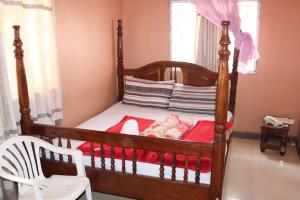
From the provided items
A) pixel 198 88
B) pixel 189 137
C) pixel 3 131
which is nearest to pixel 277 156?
pixel 198 88

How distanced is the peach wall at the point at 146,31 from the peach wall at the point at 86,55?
22 cm

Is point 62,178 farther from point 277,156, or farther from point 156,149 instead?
point 277,156

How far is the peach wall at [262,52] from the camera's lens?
3600 mm

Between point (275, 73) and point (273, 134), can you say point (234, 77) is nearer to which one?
point (275, 73)

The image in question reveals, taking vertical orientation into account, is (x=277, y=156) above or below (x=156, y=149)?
below

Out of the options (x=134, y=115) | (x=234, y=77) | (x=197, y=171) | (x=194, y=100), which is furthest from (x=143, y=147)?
(x=234, y=77)

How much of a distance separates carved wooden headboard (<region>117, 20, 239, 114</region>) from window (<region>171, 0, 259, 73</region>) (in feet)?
0.84

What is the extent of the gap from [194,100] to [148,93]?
0.59 m

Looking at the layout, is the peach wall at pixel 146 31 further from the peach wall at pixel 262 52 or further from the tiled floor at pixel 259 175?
the tiled floor at pixel 259 175

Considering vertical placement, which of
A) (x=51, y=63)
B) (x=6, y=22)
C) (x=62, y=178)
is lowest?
(x=62, y=178)

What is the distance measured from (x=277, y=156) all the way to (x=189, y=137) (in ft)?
4.91

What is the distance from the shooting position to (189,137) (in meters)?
2.59

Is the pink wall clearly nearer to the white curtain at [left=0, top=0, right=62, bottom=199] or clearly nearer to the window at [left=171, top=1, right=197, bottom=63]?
the window at [left=171, top=1, right=197, bottom=63]

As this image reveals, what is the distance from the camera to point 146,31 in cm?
411
